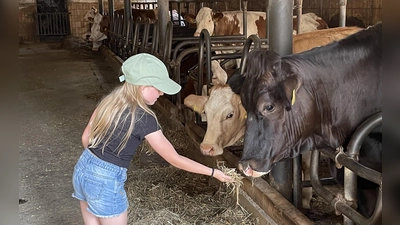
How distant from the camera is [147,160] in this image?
4512 mm

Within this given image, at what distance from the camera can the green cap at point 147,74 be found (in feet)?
6.64

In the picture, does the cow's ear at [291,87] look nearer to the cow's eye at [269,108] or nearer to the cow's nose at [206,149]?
the cow's eye at [269,108]

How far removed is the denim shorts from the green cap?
0.40 metres

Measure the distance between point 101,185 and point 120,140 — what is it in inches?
8.6

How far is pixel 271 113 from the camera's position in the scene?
220 centimetres

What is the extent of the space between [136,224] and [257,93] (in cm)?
130

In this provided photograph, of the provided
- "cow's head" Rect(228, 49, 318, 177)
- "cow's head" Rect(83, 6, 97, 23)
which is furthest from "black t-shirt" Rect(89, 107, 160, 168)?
"cow's head" Rect(83, 6, 97, 23)

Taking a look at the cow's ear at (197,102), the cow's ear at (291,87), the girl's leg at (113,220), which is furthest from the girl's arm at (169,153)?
the cow's ear at (197,102)

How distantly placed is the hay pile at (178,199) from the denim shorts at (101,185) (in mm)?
634

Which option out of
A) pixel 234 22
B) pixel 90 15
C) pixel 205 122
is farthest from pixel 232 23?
pixel 90 15

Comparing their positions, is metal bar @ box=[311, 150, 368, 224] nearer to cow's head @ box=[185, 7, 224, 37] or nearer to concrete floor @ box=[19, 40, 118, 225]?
concrete floor @ box=[19, 40, 118, 225]

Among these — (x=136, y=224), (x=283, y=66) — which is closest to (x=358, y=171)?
(x=283, y=66)
